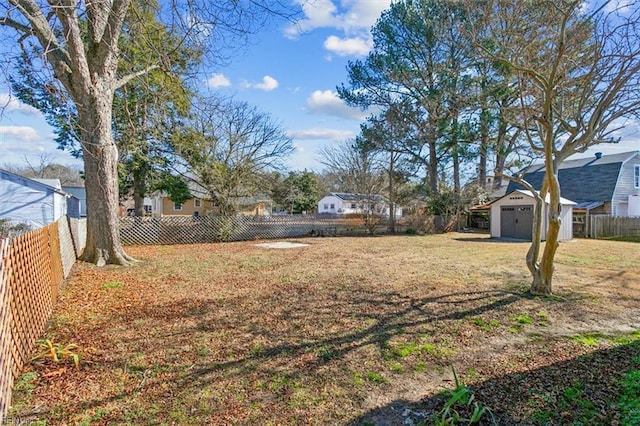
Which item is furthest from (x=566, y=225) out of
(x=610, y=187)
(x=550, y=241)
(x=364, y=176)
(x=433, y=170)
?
(x=550, y=241)

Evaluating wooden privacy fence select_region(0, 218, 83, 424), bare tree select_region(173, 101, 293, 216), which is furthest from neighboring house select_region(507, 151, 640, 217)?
wooden privacy fence select_region(0, 218, 83, 424)

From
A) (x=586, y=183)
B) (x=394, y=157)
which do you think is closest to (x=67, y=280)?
(x=394, y=157)

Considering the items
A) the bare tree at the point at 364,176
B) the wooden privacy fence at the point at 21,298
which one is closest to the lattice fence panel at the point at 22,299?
the wooden privacy fence at the point at 21,298

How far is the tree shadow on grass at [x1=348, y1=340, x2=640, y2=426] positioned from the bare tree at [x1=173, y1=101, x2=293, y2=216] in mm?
13295

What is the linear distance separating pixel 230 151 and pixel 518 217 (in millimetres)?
13703

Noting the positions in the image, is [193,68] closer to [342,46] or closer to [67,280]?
[342,46]

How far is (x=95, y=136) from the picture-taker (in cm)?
694

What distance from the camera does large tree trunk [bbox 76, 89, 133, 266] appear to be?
6.86 meters

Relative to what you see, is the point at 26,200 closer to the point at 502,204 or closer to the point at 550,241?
the point at 550,241

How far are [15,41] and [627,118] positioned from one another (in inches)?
370

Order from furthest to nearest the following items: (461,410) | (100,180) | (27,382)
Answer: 1. (100,180)
2. (27,382)
3. (461,410)

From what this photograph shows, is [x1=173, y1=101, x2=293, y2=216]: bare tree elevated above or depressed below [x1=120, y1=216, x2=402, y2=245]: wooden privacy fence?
above

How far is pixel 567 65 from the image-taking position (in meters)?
4.80

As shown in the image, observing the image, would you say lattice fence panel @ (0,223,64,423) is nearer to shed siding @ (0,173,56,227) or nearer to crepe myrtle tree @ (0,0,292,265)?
crepe myrtle tree @ (0,0,292,265)
